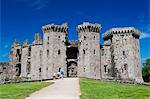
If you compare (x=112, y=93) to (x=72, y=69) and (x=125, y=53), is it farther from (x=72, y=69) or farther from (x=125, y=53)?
(x=72, y=69)

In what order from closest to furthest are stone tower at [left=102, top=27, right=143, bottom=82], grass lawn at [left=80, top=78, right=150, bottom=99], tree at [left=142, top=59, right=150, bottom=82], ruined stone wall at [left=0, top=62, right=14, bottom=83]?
grass lawn at [left=80, top=78, right=150, bottom=99], stone tower at [left=102, top=27, right=143, bottom=82], ruined stone wall at [left=0, top=62, right=14, bottom=83], tree at [left=142, top=59, right=150, bottom=82]

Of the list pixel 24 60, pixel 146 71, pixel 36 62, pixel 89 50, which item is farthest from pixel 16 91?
pixel 146 71

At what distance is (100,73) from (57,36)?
12238 millimetres

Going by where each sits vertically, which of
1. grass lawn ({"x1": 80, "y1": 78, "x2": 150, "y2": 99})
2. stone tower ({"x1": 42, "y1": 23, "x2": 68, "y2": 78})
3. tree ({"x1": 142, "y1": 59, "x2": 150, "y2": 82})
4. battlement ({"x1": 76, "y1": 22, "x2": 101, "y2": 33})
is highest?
battlement ({"x1": 76, "y1": 22, "x2": 101, "y2": 33})

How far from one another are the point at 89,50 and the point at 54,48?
24.5 ft

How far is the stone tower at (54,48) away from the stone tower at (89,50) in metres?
3.45

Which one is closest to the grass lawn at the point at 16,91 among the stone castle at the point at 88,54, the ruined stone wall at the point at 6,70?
the stone castle at the point at 88,54

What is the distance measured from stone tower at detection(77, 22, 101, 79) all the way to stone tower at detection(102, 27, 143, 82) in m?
3.63

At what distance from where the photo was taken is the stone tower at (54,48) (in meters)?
56.5

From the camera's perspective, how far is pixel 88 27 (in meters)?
58.0

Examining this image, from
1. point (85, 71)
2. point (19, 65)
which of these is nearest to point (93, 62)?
point (85, 71)

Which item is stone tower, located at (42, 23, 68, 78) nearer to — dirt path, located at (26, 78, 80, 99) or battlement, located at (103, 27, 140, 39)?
battlement, located at (103, 27, 140, 39)

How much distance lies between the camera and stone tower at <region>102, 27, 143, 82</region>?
2200 inches

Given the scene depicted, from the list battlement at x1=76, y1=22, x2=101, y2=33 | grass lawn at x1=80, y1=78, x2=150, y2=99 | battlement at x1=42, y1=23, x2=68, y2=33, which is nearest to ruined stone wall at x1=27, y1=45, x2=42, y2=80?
battlement at x1=42, y1=23, x2=68, y2=33
